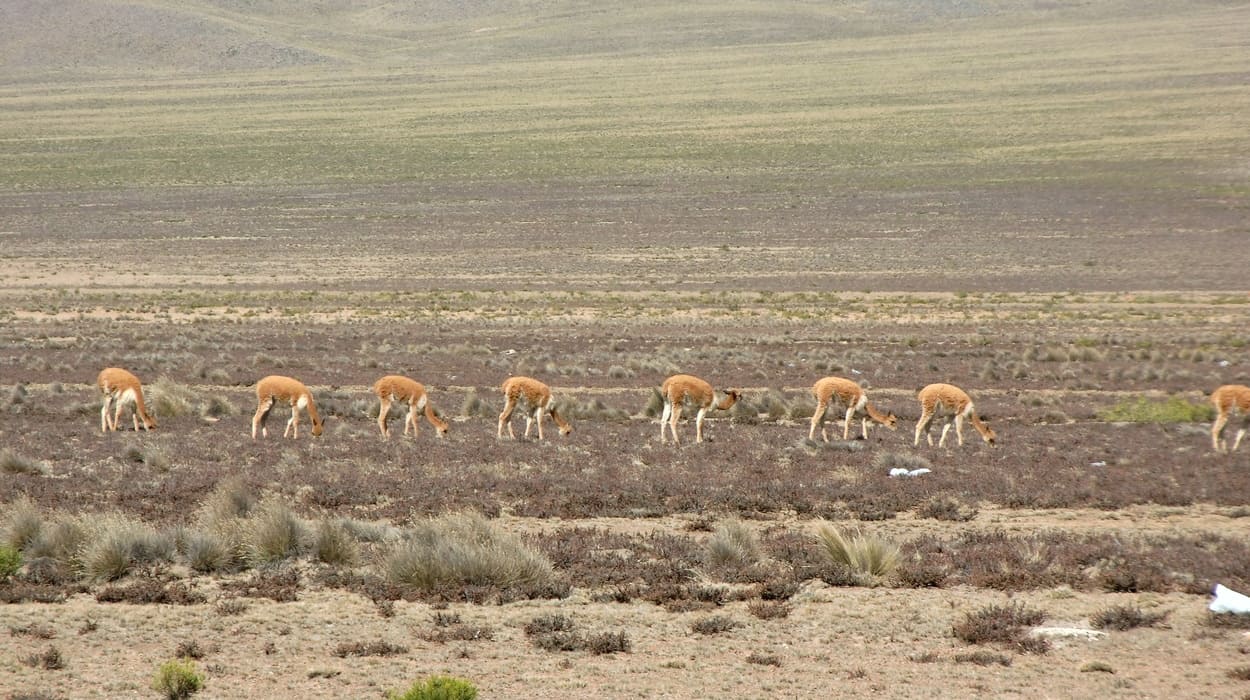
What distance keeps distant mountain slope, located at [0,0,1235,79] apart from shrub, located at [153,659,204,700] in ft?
490

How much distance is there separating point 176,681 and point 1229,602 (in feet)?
24.2

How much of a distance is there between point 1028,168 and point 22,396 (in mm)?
68999

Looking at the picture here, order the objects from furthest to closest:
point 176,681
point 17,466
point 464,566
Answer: point 17,466, point 464,566, point 176,681

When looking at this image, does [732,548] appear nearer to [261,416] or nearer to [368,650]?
[368,650]

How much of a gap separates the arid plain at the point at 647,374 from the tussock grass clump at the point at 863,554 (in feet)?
0.42

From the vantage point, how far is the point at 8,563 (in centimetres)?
990

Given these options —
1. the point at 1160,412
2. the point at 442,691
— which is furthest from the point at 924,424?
the point at 442,691

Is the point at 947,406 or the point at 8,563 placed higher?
the point at 8,563

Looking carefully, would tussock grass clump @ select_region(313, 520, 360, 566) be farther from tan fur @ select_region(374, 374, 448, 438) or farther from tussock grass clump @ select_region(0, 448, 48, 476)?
tan fur @ select_region(374, 374, 448, 438)

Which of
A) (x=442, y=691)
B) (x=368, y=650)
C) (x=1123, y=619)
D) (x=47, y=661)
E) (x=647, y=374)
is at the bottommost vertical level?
(x=647, y=374)

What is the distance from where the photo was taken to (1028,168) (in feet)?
261

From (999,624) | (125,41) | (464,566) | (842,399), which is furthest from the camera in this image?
(125,41)

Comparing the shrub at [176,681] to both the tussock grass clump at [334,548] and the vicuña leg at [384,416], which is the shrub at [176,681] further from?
the vicuña leg at [384,416]

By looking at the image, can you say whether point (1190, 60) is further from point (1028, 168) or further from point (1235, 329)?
point (1235, 329)
